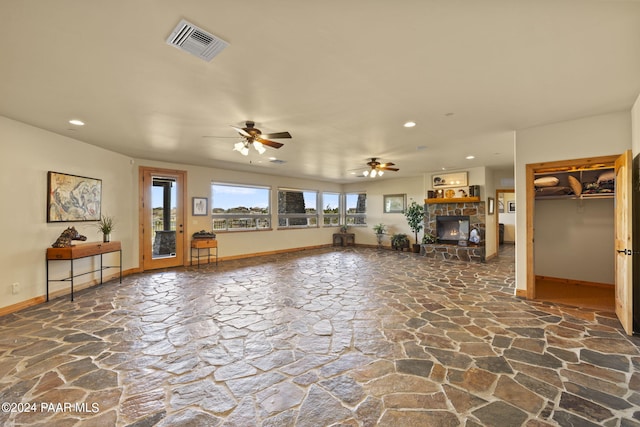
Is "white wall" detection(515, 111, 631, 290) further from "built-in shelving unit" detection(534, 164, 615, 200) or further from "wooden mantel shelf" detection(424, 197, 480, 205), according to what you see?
"wooden mantel shelf" detection(424, 197, 480, 205)

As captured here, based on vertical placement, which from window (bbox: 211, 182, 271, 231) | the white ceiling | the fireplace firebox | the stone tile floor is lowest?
the stone tile floor

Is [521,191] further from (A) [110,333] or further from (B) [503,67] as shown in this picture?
(A) [110,333]

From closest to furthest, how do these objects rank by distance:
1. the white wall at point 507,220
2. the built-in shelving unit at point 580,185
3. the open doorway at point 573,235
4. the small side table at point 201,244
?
the open doorway at point 573,235 → the built-in shelving unit at point 580,185 → the small side table at point 201,244 → the white wall at point 507,220

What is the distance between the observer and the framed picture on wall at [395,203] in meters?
9.74

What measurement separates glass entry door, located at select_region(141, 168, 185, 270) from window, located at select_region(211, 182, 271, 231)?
95cm

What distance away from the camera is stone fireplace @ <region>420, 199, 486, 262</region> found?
24.9ft

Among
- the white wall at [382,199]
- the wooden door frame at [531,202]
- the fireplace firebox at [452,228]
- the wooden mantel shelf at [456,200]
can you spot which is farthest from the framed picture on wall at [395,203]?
the wooden door frame at [531,202]

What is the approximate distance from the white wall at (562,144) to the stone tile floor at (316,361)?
1.15 metres

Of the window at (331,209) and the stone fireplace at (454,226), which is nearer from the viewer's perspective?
the stone fireplace at (454,226)

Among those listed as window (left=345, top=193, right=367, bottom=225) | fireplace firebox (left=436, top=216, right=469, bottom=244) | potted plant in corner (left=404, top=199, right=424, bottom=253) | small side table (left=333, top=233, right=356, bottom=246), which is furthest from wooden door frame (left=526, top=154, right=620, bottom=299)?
small side table (left=333, top=233, right=356, bottom=246)

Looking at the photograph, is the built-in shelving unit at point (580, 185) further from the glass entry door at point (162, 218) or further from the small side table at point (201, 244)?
the glass entry door at point (162, 218)

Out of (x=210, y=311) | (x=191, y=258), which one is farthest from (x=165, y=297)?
(x=191, y=258)

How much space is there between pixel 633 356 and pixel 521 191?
2415 mm

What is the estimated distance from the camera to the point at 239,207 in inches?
327
